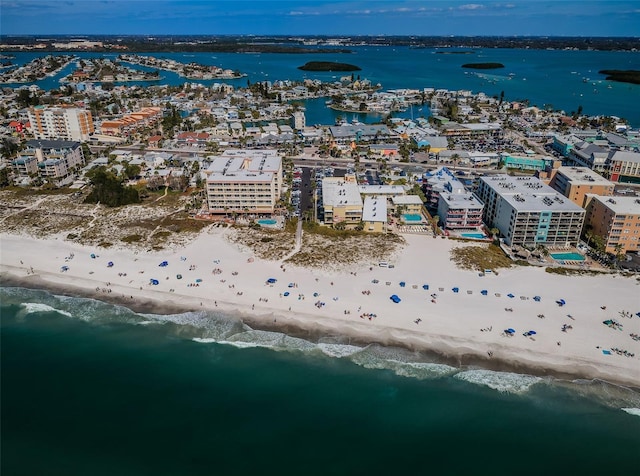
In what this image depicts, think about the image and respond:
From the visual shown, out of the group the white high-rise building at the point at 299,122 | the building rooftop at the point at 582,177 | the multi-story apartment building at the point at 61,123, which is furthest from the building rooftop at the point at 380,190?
the multi-story apartment building at the point at 61,123


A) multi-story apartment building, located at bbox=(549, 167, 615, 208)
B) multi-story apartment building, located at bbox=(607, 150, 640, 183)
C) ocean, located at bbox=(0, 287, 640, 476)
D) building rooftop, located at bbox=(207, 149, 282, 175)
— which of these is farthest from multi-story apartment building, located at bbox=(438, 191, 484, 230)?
multi-story apartment building, located at bbox=(607, 150, 640, 183)

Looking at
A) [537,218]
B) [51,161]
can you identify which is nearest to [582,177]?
[537,218]

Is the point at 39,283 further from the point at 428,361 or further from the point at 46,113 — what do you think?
the point at 46,113

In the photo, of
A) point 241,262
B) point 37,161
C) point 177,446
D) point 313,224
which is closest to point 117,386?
point 177,446

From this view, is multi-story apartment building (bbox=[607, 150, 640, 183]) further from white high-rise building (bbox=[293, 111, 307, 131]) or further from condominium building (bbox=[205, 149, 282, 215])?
white high-rise building (bbox=[293, 111, 307, 131])

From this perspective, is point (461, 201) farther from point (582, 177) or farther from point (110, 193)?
point (110, 193)

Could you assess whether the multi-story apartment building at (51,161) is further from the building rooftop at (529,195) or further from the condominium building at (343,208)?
the building rooftop at (529,195)
